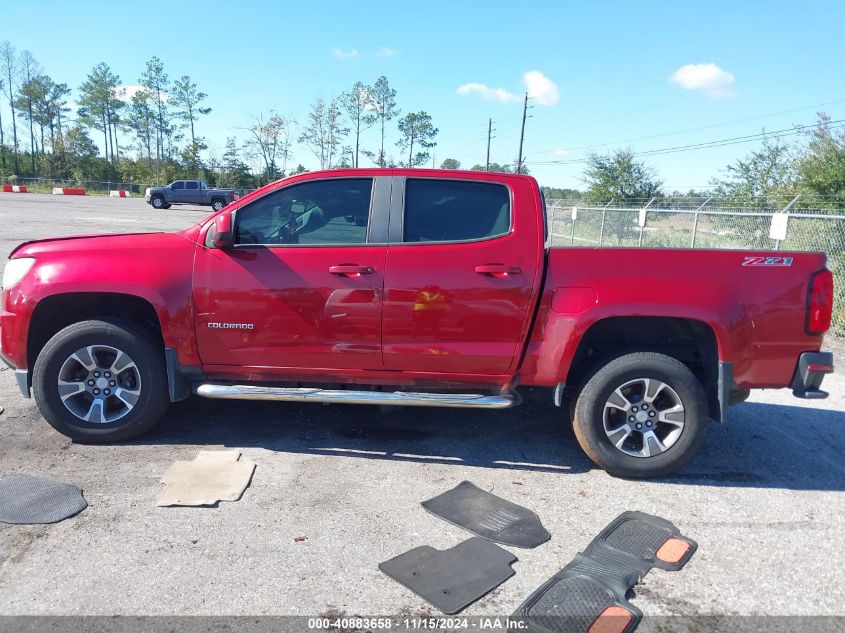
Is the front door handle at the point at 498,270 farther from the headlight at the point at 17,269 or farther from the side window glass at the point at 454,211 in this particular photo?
the headlight at the point at 17,269

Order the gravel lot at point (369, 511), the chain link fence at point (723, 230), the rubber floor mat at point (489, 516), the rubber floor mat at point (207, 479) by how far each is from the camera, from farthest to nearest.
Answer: the chain link fence at point (723, 230)
the rubber floor mat at point (207, 479)
the rubber floor mat at point (489, 516)
the gravel lot at point (369, 511)

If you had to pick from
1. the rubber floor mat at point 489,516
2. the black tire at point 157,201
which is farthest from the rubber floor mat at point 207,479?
the black tire at point 157,201

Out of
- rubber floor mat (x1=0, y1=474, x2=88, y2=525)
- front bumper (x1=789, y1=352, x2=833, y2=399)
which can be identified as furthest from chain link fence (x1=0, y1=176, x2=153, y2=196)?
front bumper (x1=789, y1=352, x2=833, y2=399)

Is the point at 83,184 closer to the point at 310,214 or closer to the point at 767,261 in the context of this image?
the point at 310,214

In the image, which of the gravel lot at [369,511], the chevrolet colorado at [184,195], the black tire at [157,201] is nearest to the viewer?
the gravel lot at [369,511]

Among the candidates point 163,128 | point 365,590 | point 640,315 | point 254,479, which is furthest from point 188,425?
point 163,128

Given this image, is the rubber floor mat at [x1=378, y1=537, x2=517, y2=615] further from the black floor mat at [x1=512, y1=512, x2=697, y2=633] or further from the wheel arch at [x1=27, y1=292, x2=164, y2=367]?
the wheel arch at [x1=27, y1=292, x2=164, y2=367]

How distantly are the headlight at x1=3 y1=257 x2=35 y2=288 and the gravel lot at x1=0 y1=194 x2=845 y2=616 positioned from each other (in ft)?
3.77

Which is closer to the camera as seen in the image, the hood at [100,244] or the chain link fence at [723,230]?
the hood at [100,244]

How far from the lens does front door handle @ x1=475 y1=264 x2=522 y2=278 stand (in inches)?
159

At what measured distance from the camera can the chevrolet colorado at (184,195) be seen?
37.0 meters

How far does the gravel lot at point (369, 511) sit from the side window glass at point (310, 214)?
1523mm

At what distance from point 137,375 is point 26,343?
A: 810 millimetres

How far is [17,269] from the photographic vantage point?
430 cm
